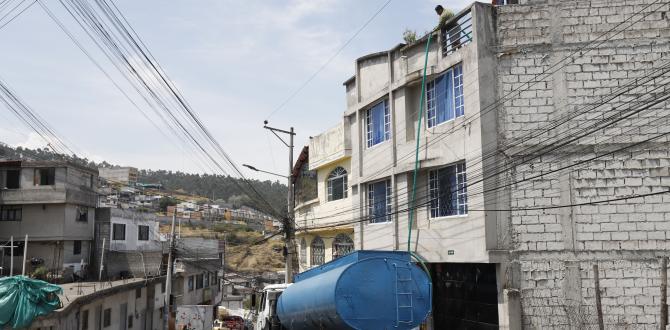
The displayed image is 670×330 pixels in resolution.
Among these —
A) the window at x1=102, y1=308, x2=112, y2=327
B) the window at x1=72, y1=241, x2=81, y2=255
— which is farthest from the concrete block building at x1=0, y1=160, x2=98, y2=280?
the window at x1=102, y1=308, x2=112, y2=327

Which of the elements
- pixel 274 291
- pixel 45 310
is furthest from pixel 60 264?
pixel 274 291

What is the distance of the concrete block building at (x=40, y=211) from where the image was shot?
1325 inches

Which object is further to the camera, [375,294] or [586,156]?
[586,156]

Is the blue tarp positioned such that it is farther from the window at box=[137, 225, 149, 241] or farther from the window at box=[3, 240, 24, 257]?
the window at box=[137, 225, 149, 241]

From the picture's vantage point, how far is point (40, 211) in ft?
111

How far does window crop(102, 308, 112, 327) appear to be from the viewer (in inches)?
1082

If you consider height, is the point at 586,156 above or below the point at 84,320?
above

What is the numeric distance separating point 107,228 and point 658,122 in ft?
110

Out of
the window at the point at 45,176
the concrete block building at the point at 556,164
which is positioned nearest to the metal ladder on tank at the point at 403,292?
the concrete block building at the point at 556,164

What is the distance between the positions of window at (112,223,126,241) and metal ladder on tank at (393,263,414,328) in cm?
3308

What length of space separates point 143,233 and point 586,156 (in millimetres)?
36061

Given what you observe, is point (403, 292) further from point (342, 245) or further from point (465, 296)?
point (342, 245)

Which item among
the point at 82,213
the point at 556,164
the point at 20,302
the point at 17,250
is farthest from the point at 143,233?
the point at 556,164

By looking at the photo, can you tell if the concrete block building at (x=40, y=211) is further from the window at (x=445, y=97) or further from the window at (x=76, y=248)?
the window at (x=445, y=97)
